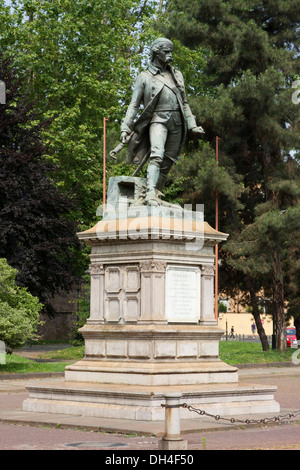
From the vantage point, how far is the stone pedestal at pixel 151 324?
15.0 m

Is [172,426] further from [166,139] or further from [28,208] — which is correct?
[28,208]

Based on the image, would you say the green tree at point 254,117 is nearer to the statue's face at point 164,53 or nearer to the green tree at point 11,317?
the green tree at point 11,317

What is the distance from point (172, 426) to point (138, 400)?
3297 millimetres

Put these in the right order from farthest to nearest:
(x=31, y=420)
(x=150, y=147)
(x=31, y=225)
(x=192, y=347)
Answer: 1. (x=31, y=225)
2. (x=150, y=147)
3. (x=192, y=347)
4. (x=31, y=420)

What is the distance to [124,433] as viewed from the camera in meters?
12.6

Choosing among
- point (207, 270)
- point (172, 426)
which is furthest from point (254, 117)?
point (172, 426)

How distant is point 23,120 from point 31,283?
665 centimetres

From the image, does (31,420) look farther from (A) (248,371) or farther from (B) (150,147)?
(A) (248,371)

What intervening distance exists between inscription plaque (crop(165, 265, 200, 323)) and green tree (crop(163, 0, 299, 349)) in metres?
21.6

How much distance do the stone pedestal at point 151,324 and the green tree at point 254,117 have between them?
71.0 feet

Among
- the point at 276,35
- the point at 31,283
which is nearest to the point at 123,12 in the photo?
the point at 276,35

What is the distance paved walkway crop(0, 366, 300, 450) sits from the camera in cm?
1155

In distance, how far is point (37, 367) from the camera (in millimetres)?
29078

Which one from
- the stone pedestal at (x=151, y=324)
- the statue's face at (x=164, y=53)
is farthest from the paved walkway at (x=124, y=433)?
the statue's face at (x=164, y=53)
